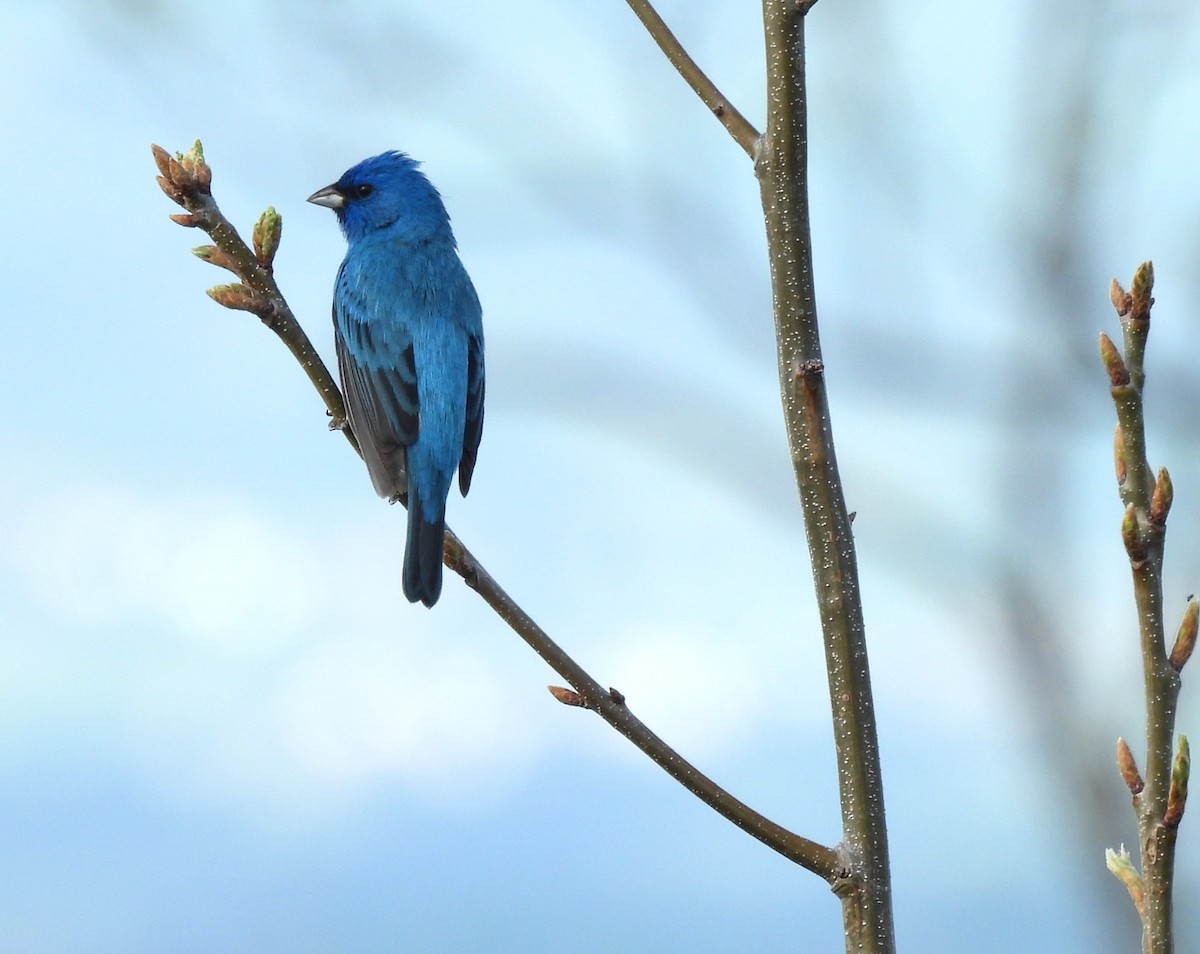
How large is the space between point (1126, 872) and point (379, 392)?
3.75 m

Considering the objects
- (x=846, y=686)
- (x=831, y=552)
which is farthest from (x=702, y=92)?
(x=846, y=686)

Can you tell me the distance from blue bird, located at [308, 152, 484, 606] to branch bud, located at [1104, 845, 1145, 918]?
254 cm

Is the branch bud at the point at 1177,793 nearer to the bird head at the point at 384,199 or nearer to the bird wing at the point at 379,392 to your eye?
the bird wing at the point at 379,392

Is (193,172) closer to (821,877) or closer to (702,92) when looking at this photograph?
(702,92)

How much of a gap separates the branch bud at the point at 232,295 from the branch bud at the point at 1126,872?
8.31 ft

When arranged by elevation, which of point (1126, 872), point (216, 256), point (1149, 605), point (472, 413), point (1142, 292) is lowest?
point (1126, 872)

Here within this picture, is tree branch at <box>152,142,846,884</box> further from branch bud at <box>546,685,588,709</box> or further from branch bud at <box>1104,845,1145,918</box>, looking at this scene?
branch bud at <box>1104,845,1145,918</box>

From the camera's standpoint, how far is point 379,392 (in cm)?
529

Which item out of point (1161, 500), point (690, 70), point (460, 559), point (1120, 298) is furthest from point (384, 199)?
point (1161, 500)

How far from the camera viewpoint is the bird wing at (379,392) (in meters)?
5.03

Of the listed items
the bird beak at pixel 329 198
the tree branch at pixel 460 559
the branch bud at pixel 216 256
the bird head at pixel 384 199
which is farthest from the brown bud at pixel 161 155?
the bird beak at pixel 329 198

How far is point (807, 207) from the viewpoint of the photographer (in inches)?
92.8

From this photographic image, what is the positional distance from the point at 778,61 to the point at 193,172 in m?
1.75

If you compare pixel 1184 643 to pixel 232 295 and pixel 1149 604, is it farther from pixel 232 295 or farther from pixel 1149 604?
pixel 232 295
